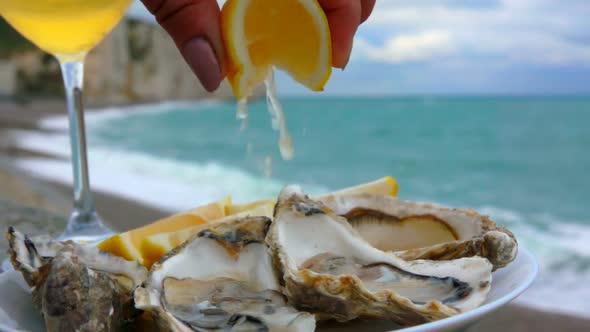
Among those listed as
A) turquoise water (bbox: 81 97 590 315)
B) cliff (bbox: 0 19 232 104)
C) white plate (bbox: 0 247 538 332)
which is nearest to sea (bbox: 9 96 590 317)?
turquoise water (bbox: 81 97 590 315)

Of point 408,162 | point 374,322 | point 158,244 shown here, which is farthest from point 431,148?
point 374,322

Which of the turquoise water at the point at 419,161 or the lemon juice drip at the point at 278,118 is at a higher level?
the lemon juice drip at the point at 278,118

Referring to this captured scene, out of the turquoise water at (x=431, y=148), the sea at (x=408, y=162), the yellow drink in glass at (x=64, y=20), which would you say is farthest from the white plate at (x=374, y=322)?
the turquoise water at (x=431, y=148)

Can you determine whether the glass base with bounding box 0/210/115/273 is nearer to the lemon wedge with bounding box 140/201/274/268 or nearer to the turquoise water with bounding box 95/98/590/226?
the lemon wedge with bounding box 140/201/274/268

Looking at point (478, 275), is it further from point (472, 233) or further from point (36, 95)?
point (36, 95)

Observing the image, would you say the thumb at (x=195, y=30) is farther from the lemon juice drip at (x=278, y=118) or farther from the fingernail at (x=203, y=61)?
the lemon juice drip at (x=278, y=118)

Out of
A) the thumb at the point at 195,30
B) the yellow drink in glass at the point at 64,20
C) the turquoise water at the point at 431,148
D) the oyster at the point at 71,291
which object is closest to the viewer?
the oyster at the point at 71,291
